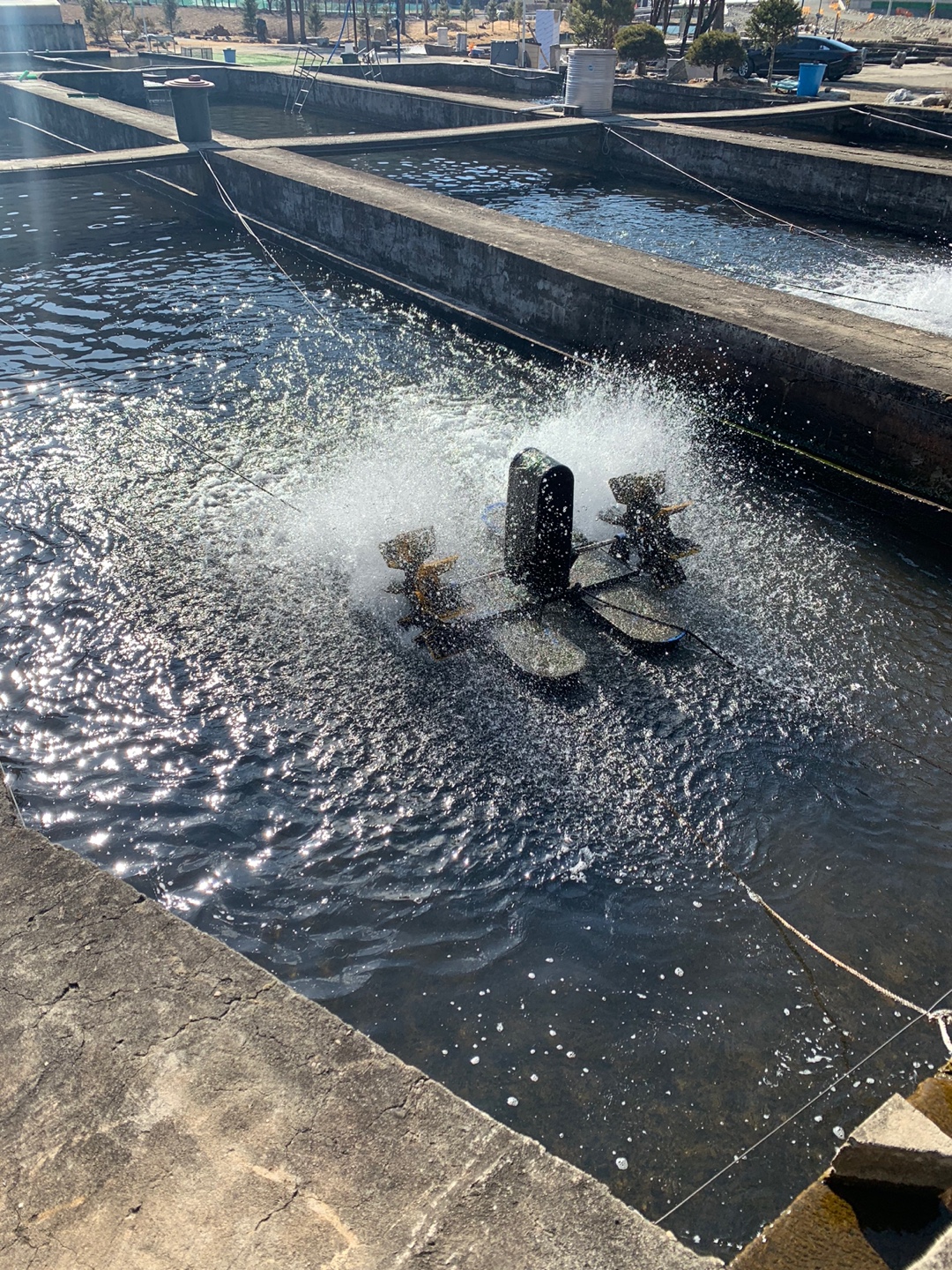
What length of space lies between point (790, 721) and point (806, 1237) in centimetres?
426

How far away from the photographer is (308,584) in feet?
27.4

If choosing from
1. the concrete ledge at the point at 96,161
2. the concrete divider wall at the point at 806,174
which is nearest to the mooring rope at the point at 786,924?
the concrete divider wall at the point at 806,174

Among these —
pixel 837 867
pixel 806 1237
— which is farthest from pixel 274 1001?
pixel 837 867

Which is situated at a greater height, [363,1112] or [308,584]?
[363,1112]

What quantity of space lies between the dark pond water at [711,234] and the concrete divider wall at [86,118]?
542cm

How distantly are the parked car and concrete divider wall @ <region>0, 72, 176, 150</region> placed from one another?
21.7 m

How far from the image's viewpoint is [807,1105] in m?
4.53

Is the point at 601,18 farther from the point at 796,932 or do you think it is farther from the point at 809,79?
the point at 796,932

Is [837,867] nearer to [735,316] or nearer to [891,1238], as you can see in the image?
[891,1238]

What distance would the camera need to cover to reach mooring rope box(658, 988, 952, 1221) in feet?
13.6

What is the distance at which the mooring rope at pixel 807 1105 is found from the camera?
4.16 metres

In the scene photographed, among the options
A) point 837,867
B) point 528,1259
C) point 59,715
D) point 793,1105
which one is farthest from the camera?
point 59,715

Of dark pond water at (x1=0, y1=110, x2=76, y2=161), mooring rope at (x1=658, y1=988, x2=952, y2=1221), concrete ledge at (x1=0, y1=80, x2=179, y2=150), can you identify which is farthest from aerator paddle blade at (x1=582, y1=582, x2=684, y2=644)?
dark pond water at (x1=0, y1=110, x2=76, y2=161)

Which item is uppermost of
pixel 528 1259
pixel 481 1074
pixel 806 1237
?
Result: pixel 528 1259
